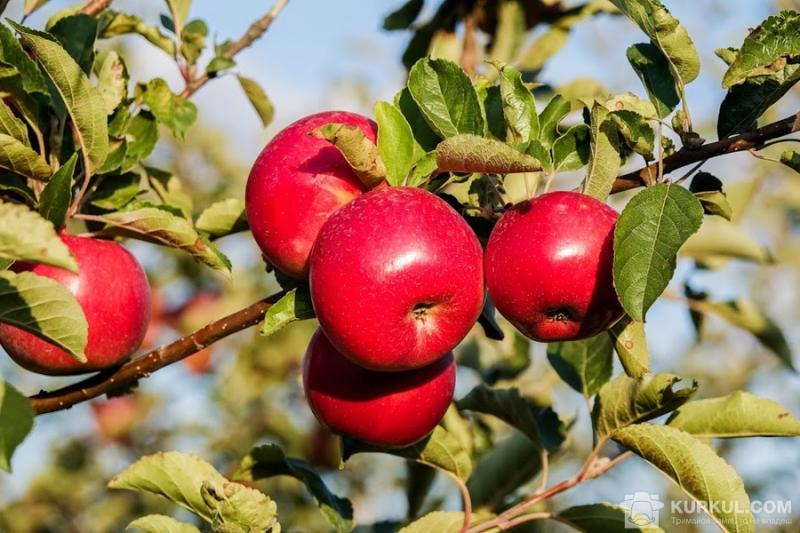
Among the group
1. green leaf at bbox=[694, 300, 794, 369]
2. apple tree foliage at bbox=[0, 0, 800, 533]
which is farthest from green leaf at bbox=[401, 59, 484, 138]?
green leaf at bbox=[694, 300, 794, 369]

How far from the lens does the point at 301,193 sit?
135 cm

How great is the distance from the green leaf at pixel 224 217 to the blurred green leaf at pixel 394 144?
1.46 feet

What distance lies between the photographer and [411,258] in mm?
1202

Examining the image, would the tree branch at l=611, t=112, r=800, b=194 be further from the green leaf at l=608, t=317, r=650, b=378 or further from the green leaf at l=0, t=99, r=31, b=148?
the green leaf at l=0, t=99, r=31, b=148

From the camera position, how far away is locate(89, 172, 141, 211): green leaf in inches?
66.4

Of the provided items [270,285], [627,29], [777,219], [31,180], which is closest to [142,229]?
[31,180]

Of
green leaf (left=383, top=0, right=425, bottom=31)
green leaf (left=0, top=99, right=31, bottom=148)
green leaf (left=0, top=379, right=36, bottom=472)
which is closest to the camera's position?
green leaf (left=0, top=379, right=36, bottom=472)

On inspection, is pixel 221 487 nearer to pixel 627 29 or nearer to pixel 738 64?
pixel 738 64

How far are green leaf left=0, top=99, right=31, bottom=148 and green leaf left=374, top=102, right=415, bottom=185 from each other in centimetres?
57

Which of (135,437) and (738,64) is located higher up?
(738,64)

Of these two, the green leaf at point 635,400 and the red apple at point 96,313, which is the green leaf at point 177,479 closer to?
the red apple at point 96,313

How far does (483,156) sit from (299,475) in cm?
79

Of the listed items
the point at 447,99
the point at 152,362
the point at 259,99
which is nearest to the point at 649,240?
the point at 447,99

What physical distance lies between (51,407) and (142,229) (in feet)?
1.00
